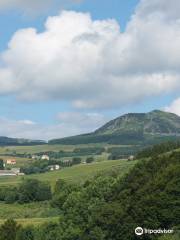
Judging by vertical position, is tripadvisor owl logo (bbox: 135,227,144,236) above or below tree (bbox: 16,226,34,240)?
above

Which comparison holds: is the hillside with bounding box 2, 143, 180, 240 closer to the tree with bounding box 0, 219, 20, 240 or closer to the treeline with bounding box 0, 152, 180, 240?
the treeline with bounding box 0, 152, 180, 240

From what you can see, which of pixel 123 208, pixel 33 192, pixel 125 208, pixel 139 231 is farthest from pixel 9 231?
pixel 33 192

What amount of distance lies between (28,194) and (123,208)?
109237 millimetres

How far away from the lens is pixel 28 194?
17562 cm

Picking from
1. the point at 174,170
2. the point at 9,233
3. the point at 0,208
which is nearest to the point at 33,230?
the point at 9,233

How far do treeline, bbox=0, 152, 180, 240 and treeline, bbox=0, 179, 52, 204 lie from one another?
8974 centimetres

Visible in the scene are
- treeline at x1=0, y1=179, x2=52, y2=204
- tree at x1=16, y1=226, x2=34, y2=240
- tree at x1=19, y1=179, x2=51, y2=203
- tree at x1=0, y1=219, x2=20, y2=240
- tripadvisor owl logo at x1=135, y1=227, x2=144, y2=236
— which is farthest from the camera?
tree at x1=19, y1=179, x2=51, y2=203

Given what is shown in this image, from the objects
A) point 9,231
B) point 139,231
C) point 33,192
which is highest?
point 139,231

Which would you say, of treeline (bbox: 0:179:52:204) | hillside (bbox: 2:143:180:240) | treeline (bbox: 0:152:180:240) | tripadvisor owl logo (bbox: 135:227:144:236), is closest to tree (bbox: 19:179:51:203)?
treeline (bbox: 0:179:52:204)

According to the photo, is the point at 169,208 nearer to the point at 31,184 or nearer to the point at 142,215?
the point at 142,215

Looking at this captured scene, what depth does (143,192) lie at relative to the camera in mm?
69812

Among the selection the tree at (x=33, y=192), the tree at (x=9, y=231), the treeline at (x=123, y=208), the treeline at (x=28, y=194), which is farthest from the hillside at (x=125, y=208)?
the tree at (x=33, y=192)

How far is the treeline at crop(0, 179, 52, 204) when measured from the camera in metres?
174

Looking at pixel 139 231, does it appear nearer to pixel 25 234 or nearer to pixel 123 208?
pixel 123 208
